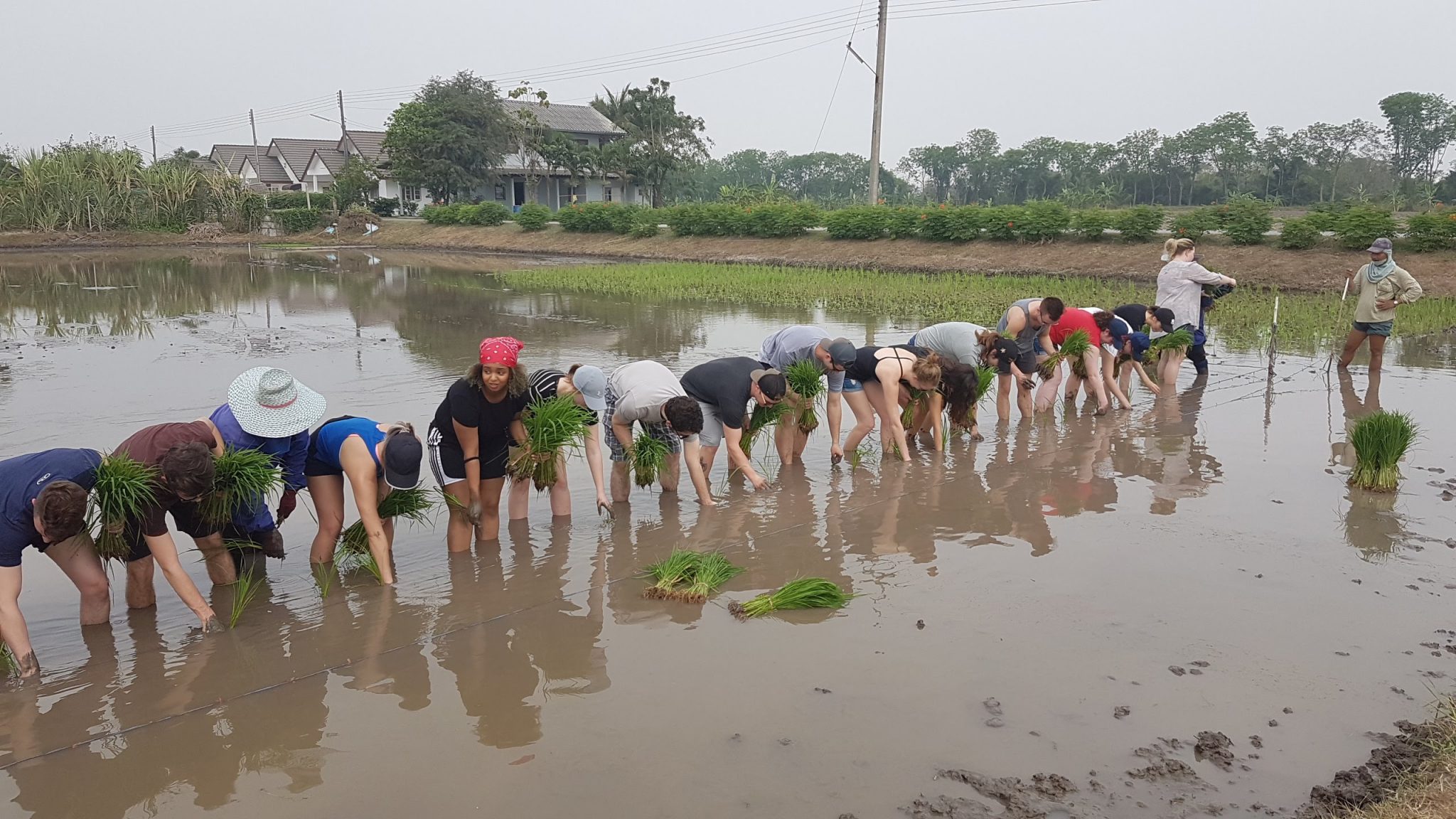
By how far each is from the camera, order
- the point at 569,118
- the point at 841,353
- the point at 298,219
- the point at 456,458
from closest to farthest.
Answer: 1. the point at 456,458
2. the point at 841,353
3. the point at 298,219
4. the point at 569,118

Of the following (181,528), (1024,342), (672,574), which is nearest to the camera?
(181,528)

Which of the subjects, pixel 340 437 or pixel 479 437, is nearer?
pixel 340 437

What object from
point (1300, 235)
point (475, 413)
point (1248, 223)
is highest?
Result: point (1248, 223)

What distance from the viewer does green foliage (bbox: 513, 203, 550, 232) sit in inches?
1515

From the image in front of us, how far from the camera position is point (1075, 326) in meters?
9.44

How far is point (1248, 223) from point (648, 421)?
19.2 m

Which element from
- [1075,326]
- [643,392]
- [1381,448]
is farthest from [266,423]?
[1075,326]

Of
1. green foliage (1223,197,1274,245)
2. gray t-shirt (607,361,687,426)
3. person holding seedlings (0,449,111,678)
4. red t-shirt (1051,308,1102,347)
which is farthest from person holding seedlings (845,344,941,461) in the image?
green foliage (1223,197,1274,245)

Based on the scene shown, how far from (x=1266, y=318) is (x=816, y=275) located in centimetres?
1013

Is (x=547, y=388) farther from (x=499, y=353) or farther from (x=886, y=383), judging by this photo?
(x=886, y=383)

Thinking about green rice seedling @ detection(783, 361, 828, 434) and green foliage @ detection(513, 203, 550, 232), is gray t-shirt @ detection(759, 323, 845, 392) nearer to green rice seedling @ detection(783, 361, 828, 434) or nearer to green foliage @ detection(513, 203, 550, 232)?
green rice seedling @ detection(783, 361, 828, 434)

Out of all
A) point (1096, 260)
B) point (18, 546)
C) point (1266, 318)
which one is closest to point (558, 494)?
point (18, 546)

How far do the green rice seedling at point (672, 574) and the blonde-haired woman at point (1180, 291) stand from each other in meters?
7.14

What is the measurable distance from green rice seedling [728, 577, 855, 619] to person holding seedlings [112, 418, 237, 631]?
249cm
